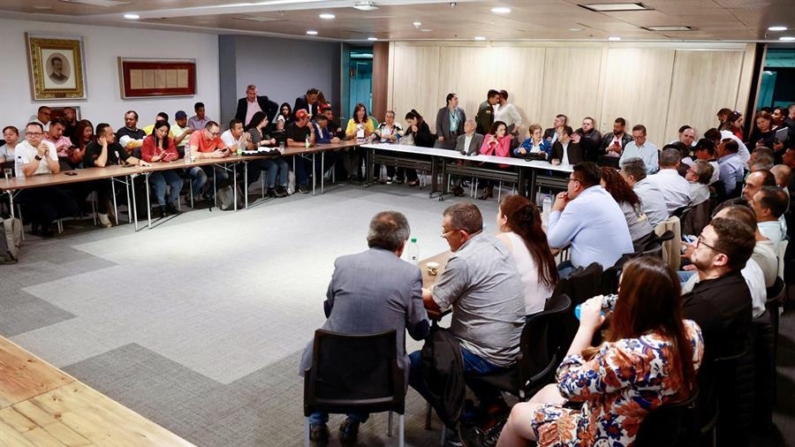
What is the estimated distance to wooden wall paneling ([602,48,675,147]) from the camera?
10.3 meters

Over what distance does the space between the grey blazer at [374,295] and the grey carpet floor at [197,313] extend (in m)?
0.85

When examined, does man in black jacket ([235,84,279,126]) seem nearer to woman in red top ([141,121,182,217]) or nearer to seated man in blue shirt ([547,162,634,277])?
woman in red top ([141,121,182,217])

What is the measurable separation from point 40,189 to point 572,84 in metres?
8.33

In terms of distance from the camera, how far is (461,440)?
3.05 metres

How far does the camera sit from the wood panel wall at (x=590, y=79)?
32.6ft

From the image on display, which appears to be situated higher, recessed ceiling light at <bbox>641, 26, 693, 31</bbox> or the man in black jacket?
recessed ceiling light at <bbox>641, 26, 693, 31</bbox>

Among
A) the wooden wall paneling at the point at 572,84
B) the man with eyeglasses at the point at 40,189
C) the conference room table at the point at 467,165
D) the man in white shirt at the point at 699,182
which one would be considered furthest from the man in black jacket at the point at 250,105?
the man in white shirt at the point at 699,182

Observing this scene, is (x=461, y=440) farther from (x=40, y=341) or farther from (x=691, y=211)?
(x=691, y=211)

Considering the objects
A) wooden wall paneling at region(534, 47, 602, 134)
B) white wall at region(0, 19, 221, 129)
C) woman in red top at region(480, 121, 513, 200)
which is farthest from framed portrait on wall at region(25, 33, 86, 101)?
wooden wall paneling at region(534, 47, 602, 134)

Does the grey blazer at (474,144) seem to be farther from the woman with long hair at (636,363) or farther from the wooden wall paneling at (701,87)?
the woman with long hair at (636,363)

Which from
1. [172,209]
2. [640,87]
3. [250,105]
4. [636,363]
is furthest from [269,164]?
[636,363]

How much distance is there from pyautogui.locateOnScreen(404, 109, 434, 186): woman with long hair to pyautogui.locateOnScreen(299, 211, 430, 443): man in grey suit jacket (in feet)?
25.8

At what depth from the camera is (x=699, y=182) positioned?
234 inches

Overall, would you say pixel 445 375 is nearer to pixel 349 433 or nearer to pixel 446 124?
pixel 349 433
